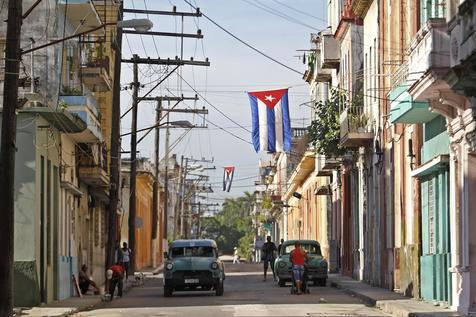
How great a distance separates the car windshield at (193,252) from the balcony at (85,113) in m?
4.54

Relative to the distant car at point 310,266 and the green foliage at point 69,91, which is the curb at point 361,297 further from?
the green foliage at point 69,91

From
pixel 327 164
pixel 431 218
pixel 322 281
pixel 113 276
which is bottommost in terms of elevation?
pixel 322 281

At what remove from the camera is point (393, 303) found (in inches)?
1144

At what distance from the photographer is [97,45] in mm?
45938

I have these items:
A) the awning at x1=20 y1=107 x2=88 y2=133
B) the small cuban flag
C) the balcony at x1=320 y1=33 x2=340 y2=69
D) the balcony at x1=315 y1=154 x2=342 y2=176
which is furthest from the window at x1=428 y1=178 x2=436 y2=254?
the small cuban flag

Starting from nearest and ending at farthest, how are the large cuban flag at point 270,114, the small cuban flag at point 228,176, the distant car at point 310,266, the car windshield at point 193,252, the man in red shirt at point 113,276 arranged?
the man in red shirt at point 113,276, the car windshield at point 193,252, the distant car at point 310,266, the large cuban flag at point 270,114, the small cuban flag at point 228,176

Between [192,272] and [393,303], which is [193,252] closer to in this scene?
[192,272]

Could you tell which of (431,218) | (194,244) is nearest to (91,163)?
(194,244)

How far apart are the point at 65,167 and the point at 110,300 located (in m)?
5.04

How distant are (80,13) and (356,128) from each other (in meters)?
10.0

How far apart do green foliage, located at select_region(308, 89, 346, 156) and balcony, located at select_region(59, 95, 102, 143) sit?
933 centimetres

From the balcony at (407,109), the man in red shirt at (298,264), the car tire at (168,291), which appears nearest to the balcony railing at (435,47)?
the balcony at (407,109)

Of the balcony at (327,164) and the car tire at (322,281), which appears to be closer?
the car tire at (322,281)

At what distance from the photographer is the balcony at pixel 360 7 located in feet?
137
